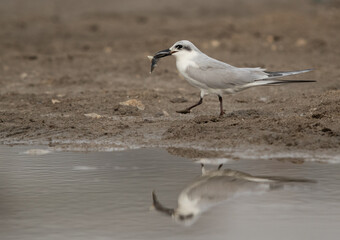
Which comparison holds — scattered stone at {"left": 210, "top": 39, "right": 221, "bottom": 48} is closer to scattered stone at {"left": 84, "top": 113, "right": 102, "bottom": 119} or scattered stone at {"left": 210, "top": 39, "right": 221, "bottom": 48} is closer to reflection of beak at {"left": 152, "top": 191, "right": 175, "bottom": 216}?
scattered stone at {"left": 84, "top": 113, "right": 102, "bottom": 119}

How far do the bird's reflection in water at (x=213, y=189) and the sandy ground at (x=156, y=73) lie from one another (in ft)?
3.63

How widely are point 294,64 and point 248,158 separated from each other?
6723 mm

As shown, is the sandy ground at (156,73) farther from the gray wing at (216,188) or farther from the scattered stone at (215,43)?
the gray wing at (216,188)

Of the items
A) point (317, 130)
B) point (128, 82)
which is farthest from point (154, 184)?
point (128, 82)

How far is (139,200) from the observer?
5.30m

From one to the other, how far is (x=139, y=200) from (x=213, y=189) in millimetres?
618

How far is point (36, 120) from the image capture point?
8.53 meters

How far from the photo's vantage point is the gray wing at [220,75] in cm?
797

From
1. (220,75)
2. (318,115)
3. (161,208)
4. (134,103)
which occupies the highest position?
(220,75)

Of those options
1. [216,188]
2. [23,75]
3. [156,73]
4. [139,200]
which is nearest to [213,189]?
[216,188]

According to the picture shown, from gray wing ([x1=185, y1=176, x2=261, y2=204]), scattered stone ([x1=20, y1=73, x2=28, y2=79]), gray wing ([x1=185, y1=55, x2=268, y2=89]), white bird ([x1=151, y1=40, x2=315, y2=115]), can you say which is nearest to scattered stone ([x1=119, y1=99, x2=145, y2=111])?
white bird ([x1=151, y1=40, x2=315, y2=115])

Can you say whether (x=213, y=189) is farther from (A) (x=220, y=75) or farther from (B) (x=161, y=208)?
(A) (x=220, y=75)

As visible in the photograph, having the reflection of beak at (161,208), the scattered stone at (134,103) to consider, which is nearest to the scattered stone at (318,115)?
the scattered stone at (134,103)

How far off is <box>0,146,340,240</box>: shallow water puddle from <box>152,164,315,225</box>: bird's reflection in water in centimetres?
6
